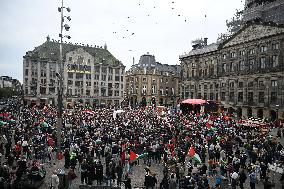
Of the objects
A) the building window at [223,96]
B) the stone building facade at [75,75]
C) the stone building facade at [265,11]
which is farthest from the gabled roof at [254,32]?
the stone building facade at [75,75]

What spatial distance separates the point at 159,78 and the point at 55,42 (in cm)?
3474

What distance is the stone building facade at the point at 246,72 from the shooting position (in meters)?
49.3

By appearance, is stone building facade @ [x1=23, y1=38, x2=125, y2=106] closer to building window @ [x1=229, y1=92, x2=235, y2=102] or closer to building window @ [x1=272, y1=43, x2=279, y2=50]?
building window @ [x1=229, y1=92, x2=235, y2=102]

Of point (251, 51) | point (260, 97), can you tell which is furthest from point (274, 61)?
point (260, 97)

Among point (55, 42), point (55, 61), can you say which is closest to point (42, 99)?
point (55, 61)

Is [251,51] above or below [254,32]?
below

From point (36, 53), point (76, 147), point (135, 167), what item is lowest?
point (135, 167)

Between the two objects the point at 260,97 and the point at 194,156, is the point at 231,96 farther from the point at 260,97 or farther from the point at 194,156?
the point at 194,156

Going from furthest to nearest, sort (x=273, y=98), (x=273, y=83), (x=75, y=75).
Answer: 1. (x=75, y=75)
2. (x=273, y=83)
3. (x=273, y=98)

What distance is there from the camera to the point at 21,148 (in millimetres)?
22031

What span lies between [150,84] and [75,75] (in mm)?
24902

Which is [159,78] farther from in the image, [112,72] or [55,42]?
[55,42]

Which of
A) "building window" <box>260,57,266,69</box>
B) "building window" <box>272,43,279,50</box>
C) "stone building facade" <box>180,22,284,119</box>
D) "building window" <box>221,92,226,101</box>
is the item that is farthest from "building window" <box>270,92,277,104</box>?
"building window" <box>221,92,226,101</box>

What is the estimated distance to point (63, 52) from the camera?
78.2 m
